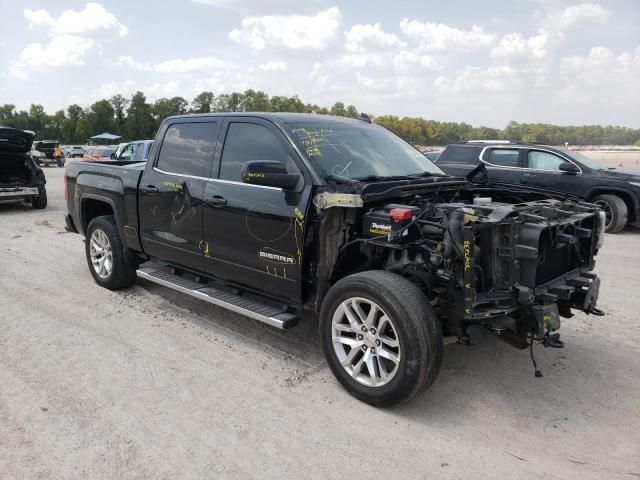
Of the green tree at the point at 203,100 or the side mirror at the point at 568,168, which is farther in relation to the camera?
the green tree at the point at 203,100

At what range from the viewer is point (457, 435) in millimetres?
3115

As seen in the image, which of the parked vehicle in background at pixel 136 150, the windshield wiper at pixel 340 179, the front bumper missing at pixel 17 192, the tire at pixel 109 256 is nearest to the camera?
the windshield wiper at pixel 340 179

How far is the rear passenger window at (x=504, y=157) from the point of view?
10.8m

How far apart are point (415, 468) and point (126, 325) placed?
10.3ft

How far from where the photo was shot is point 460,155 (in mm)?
11594

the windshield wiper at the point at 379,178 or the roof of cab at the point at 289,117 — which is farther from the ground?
the roof of cab at the point at 289,117

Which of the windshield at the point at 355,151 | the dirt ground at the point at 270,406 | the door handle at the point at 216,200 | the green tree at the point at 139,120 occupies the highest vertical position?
the green tree at the point at 139,120

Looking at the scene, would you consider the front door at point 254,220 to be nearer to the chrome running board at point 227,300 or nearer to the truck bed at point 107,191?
the chrome running board at point 227,300

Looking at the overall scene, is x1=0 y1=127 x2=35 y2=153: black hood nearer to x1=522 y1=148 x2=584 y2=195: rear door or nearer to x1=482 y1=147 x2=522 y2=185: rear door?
x1=482 y1=147 x2=522 y2=185: rear door

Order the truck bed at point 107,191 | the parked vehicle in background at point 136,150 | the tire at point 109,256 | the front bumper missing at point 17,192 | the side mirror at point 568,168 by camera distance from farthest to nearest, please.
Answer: the parked vehicle in background at point 136,150, the front bumper missing at point 17,192, the side mirror at point 568,168, the tire at point 109,256, the truck bed at point 107,191

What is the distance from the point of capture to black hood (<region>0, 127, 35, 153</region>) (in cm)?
1181

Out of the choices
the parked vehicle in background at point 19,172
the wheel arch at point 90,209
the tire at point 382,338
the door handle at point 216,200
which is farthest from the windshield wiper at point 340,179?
the parked vehicle in background at point 19,172

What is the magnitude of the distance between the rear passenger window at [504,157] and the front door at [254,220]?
791cm

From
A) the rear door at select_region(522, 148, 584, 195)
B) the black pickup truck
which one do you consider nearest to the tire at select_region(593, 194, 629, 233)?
the rear door at select_region(522, 148, 584, 195)
